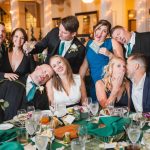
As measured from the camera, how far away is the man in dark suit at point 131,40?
3643 mm

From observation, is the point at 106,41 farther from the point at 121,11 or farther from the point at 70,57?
the point at 121,11

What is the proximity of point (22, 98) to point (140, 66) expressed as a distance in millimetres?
1224

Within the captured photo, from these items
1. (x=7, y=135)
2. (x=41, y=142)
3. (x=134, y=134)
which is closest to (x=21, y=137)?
(x=7, y=135)

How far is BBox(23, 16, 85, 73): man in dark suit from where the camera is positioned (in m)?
3.33

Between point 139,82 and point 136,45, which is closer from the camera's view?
point 139,82

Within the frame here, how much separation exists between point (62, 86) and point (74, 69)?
2.28 ft

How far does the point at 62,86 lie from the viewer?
300 cm

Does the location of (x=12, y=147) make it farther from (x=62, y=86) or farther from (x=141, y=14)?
(x=141, y=14)

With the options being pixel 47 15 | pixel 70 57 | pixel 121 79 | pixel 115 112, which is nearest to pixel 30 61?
pixel 70 57

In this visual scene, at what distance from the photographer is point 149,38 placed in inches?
148

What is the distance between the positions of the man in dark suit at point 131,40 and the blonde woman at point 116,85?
0.86 metres

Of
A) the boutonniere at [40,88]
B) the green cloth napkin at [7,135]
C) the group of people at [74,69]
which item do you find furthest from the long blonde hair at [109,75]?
the green cloth napkin at [7,135]

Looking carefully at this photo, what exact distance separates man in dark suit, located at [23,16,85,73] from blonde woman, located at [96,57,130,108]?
736 mm

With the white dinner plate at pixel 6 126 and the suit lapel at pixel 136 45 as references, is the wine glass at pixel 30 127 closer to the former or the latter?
the white dinner plate at pixel 6 126
